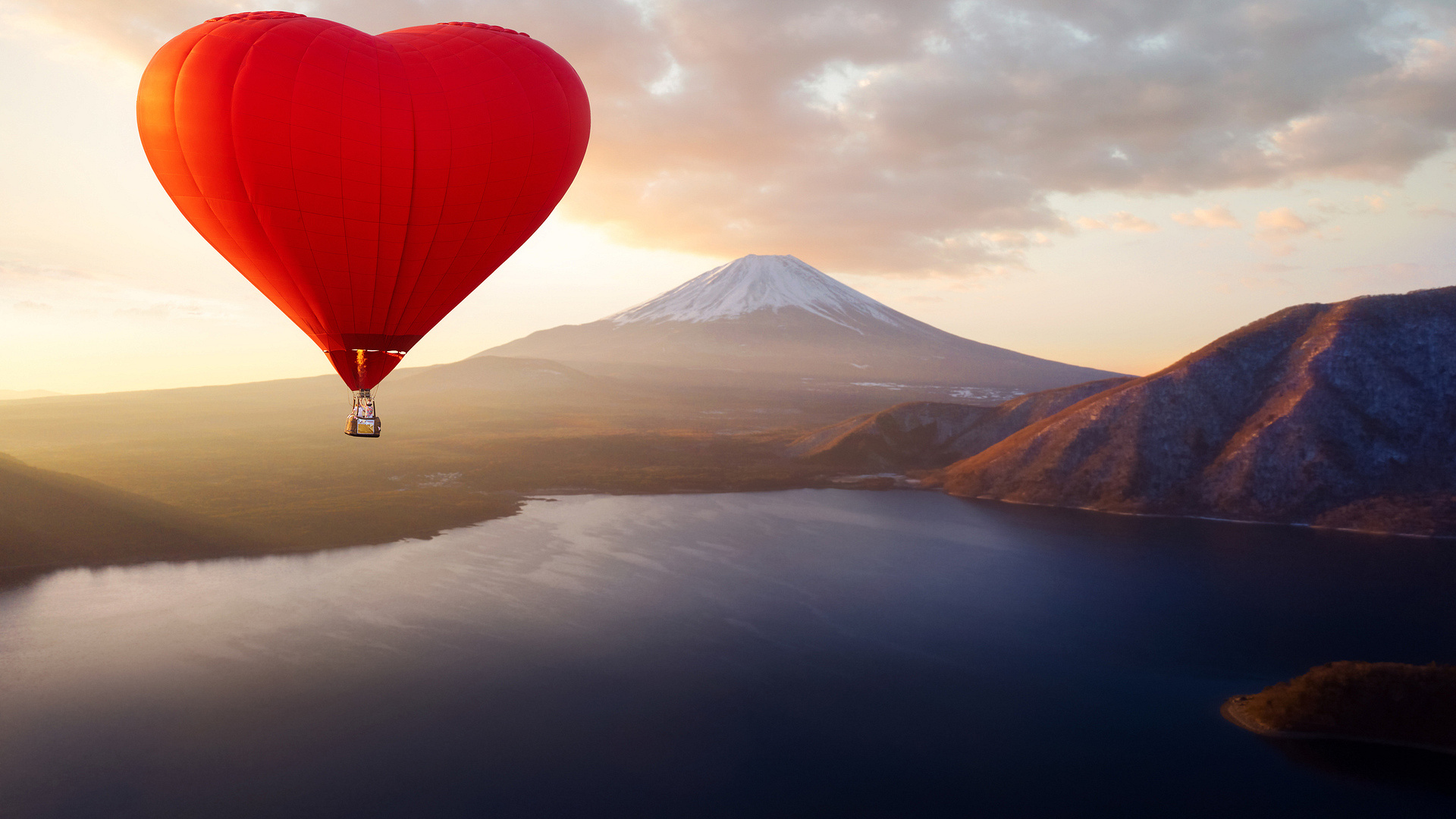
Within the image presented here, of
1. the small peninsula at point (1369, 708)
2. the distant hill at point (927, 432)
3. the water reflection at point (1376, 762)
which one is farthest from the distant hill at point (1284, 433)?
the water reflection at point (1376, 762)

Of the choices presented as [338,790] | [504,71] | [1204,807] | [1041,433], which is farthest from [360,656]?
[1041,433]

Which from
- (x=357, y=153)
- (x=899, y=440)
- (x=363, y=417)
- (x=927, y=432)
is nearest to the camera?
(x=357, y=153)

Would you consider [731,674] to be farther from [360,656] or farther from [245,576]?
[245,576]

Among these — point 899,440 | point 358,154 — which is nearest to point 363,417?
point 358,154

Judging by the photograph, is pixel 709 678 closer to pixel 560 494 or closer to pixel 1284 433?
pixel 560 494

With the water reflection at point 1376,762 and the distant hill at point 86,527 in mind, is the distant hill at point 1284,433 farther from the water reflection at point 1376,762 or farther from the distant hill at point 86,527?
the distant hill at point 86,527

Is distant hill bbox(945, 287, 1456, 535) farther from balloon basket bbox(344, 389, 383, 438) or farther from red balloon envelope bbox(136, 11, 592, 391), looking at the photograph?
balloon basket bbox(344, 389, 383, 438)

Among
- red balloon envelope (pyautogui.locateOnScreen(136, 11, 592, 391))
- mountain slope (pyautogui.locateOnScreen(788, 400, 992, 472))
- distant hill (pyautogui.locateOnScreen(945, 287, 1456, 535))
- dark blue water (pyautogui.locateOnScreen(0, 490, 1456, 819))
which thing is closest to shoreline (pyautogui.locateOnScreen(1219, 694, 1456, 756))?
dark blue water (pyautogui.locateOnScreen(0, 490, 1456, 819))
